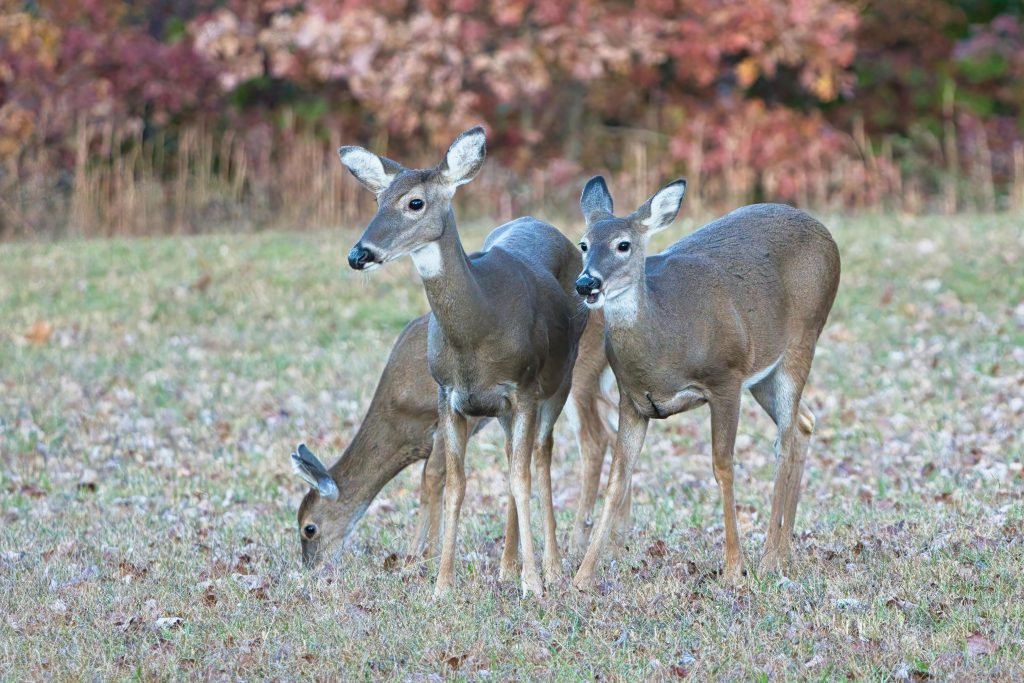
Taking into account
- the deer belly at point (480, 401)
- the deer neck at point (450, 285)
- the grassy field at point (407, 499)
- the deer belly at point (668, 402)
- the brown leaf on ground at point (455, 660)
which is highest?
the deer neck at point (450, 285)

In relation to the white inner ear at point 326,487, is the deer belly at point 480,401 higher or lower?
higher

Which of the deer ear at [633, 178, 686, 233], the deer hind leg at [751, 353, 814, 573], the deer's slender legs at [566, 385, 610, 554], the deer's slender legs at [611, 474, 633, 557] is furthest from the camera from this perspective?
the deer's slender legs at [566, 385, 610, 554]

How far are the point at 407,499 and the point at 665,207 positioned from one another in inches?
127

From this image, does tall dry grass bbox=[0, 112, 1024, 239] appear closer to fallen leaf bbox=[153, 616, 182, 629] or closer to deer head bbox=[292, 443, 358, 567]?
deer head bbox=[292, 443, 358, 567]

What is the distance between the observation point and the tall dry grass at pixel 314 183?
1883cm

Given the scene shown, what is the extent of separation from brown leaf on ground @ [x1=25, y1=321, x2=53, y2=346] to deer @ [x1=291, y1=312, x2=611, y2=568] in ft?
21.5

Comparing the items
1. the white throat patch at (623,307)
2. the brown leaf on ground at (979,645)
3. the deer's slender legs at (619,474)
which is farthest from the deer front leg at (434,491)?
the brown leaf on ground at (979,645)

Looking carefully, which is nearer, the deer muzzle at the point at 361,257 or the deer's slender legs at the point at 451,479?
the deer muzzle at the point at 361,257

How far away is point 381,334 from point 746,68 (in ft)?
26.3

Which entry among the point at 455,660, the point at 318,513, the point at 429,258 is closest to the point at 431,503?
the point at 318,513

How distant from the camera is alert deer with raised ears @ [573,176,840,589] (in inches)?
258

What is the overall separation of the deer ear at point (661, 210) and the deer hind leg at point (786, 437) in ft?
3.55

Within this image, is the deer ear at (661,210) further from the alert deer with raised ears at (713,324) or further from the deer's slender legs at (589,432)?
the deer's slender legs at (589,432)

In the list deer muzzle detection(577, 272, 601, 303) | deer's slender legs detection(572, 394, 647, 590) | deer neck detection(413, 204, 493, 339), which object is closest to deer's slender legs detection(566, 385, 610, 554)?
deer's slender legs detection(572, 394, 647, 590)
